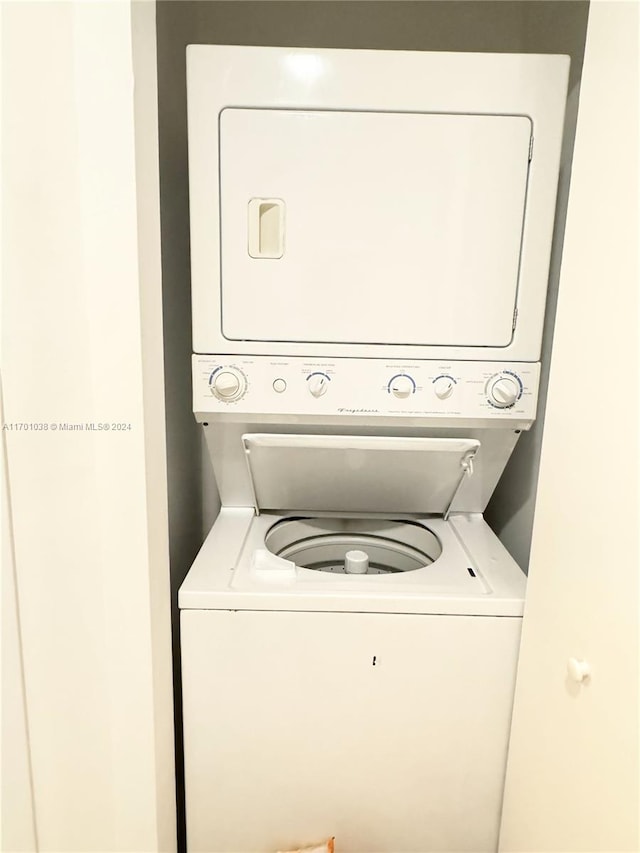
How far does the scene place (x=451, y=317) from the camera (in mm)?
1165

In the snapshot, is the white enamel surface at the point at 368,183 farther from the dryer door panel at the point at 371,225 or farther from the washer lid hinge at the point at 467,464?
the washer lid hinge at the point at 467,464

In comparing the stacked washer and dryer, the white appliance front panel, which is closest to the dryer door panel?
the stacked washer and dryer

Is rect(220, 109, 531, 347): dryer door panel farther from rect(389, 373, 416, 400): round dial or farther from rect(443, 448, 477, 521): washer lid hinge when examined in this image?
rect(443, 448, 477, 521): washer lid hinge

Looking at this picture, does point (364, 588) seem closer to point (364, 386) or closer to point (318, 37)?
point (364, 386)

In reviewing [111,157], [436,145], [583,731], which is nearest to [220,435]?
[111,157]

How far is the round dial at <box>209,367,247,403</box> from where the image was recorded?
1.18 meters

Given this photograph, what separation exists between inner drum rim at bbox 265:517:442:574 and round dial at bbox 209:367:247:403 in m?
0.45

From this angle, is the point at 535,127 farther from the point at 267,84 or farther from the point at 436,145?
the point at 267,84

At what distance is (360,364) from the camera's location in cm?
119

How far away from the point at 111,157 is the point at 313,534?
1.05 m

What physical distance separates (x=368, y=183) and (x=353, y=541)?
0.94 m

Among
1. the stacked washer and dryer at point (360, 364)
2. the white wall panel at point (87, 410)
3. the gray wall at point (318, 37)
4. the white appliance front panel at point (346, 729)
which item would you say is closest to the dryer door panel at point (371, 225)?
the stacked washer and dryer at point (360, 364)

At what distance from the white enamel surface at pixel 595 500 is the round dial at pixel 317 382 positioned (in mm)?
459

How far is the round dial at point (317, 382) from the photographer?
1.19 meters
